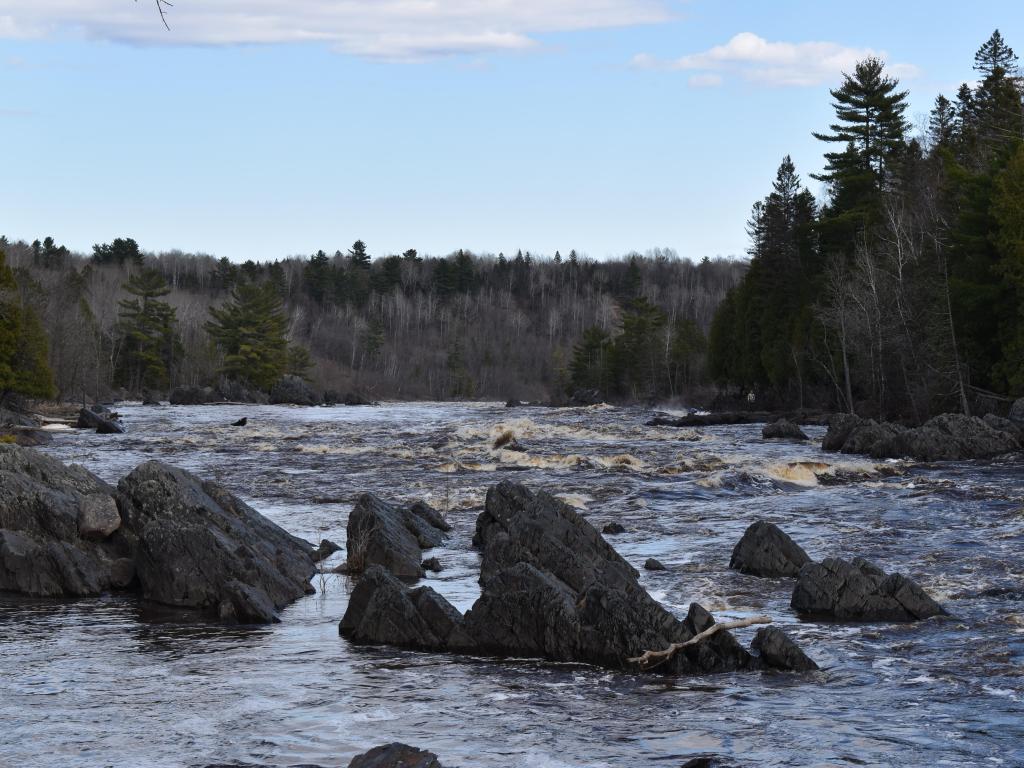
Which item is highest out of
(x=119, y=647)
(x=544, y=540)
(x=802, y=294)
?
(x=802, y=294)

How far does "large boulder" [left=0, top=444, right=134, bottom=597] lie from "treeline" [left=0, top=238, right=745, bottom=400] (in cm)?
4624

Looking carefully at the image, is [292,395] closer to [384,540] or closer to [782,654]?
[384,540]

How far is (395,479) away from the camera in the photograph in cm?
3080

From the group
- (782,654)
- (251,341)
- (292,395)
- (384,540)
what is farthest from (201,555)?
(251,341)

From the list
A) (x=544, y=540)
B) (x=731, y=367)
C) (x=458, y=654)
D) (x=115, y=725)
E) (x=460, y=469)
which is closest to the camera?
(x=115, y=725)

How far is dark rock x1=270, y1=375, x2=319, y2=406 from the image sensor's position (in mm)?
100125

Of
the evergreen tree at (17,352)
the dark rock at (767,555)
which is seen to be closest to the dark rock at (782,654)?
the dark rock at (767,555)

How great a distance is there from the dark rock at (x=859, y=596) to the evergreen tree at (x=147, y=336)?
10257cm

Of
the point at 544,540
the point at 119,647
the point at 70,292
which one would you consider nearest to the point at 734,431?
the point at 544,540

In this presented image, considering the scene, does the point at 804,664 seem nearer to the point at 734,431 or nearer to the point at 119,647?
the point at 119,647

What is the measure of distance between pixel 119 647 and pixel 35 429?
130ft

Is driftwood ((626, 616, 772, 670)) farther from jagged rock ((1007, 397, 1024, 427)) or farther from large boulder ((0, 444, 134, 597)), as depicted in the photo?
jagged rock ((1007, 397, 1024, 427))

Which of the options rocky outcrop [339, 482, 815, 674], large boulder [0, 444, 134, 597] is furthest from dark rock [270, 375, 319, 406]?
rocky outcrop [339, 482, 815, 674]

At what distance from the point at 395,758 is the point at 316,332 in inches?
6584
